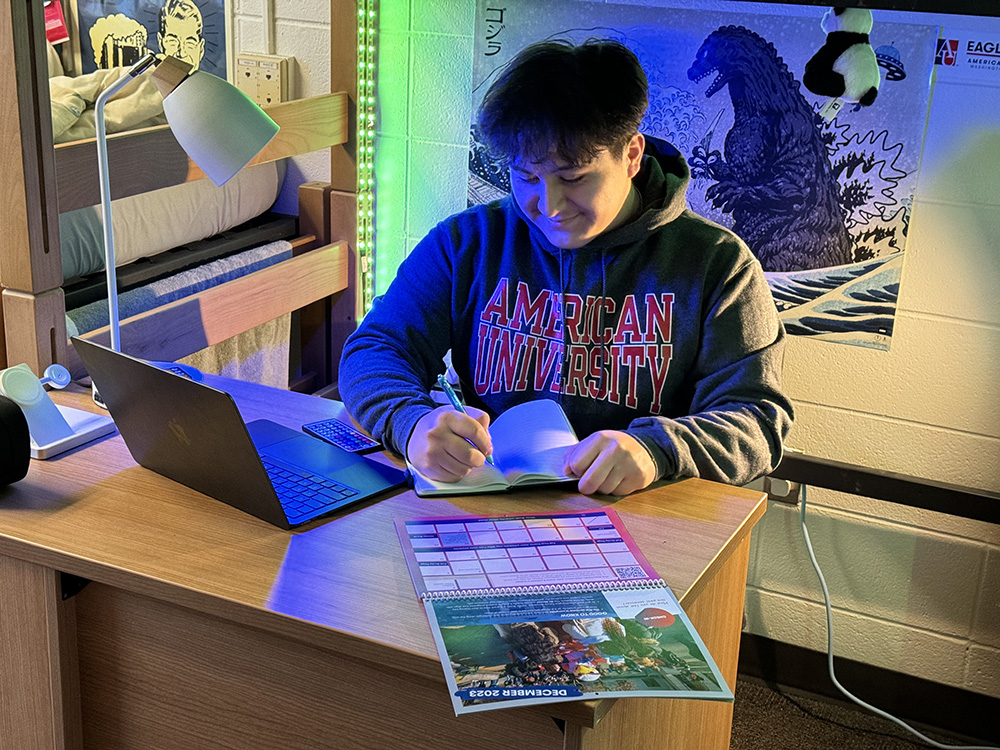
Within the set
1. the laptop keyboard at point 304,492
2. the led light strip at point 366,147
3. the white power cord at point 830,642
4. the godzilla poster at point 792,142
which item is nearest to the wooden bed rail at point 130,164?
the led light strip at point 366,147

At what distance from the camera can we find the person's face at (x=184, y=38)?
7.84ft

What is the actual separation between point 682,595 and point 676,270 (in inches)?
24.0

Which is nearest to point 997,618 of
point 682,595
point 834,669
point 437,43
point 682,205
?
point 834,669

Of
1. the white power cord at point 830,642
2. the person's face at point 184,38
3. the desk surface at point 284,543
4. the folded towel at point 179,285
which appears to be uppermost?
the person's face at point 184,38

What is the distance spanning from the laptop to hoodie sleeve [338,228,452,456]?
0.25ft

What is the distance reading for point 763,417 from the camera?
4.75 ft

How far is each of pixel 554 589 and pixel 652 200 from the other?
0.73 meters

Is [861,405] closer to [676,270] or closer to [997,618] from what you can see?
[997,618]

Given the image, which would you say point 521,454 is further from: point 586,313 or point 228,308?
point 228,308

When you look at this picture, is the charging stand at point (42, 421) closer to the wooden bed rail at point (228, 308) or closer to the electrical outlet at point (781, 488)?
the wooden bed rail at point (228, 308)

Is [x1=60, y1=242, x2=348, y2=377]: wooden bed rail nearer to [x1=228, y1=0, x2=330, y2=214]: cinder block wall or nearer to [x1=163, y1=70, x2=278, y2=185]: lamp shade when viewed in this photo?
[x1=228, y1=0, x2=330, y2=214]: cinder block wall

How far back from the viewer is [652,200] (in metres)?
1.60

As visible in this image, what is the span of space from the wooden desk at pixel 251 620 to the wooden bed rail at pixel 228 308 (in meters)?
0.44

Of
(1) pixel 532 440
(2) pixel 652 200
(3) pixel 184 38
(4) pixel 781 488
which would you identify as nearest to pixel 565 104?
(2) pixel 652 200
